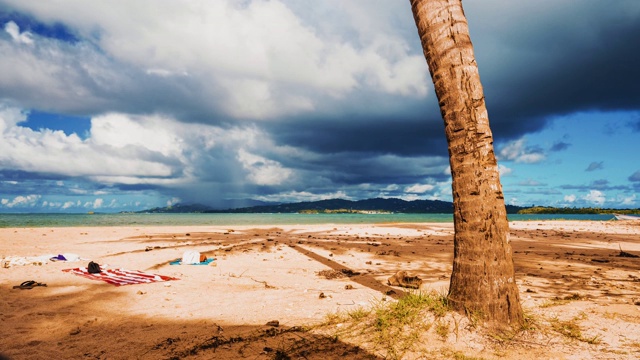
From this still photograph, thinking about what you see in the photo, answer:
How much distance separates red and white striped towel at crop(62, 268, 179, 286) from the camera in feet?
24.1

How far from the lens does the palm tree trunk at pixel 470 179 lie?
3.69 meters

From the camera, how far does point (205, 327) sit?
451cm

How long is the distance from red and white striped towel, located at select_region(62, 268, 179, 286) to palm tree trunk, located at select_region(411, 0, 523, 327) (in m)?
6.76

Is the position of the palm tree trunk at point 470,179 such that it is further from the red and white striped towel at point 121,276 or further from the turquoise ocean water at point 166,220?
the turquoise ocean water at point 166,220

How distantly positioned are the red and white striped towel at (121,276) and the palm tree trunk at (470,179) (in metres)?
6.76

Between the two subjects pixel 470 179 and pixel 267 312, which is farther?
pixel 267 312

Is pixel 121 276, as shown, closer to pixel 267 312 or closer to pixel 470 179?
pixel 267 312

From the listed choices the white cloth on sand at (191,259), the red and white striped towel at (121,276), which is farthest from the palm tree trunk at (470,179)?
the white cloth on sand at (191,259)

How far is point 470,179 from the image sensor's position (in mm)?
3791

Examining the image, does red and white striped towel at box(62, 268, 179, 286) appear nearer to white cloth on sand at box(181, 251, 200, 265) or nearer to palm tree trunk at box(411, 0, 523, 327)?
white cloth on sand at box(181, 251, 200, 265)

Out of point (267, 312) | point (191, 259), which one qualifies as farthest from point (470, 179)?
point (191, 259)

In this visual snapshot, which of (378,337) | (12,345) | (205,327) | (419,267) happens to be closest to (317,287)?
(205,327)

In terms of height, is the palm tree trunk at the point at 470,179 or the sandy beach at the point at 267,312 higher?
the palm tree trunk at the point at 470,179

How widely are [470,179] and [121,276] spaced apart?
8.18 metres
